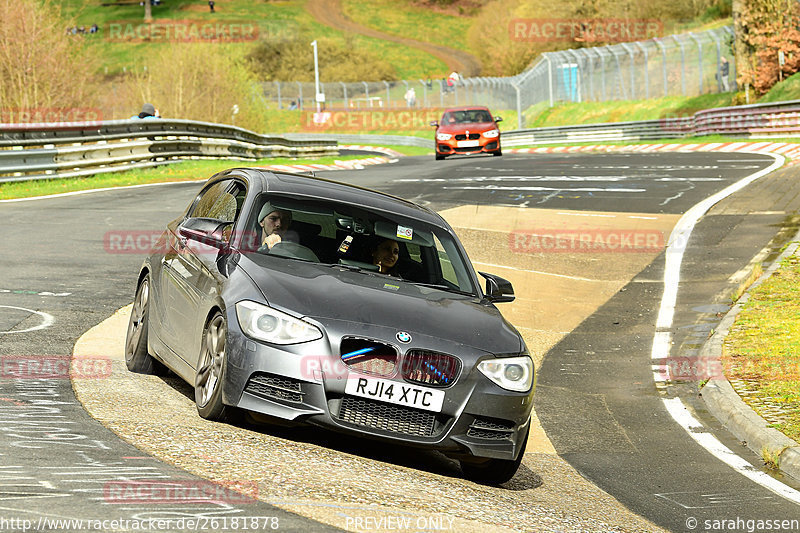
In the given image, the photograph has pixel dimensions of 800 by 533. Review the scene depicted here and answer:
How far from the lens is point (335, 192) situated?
8008mm

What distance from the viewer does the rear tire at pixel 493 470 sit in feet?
21.9

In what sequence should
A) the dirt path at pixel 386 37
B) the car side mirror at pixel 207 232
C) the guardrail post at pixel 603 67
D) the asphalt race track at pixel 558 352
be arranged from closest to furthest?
the asphalt race track at pixel 558 352 → the car side mirror at pixel 207 232 → the guardrail post at pixel 603 67 → the dirt path at pixel 386 37

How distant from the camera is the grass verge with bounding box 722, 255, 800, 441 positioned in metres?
9.08

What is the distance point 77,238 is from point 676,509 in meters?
11.1

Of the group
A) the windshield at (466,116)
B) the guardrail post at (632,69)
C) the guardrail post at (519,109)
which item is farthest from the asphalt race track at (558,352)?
the guardrail post at (519,109)

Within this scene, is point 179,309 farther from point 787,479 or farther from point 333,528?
point 787,479

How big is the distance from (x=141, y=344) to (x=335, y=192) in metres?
1.83

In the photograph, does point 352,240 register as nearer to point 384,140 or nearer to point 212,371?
point 212,371

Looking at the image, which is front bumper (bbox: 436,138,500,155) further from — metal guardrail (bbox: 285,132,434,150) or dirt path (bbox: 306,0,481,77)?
dirt path (bbox: 306,0,481,77)

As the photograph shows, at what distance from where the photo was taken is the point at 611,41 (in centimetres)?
8344

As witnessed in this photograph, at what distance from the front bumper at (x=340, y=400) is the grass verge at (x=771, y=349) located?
9.48 ft

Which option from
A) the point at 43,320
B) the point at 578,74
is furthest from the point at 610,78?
the point at 43,320

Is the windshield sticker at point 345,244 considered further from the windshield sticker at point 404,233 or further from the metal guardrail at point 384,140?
the metal guardrail at point 384,140

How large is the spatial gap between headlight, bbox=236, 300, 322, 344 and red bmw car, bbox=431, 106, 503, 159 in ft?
106
